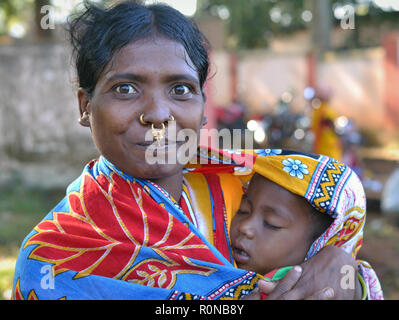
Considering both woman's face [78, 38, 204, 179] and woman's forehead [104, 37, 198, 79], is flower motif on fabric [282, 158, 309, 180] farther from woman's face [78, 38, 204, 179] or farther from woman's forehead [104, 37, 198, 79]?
woman's forehead [104, 37, 198, 79]

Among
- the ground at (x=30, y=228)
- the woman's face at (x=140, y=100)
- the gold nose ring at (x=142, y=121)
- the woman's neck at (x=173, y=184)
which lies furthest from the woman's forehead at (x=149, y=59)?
the ground at (x=30, y=228)

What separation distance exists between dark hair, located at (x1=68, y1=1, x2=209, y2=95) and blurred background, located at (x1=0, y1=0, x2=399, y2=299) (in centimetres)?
20

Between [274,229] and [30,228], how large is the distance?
15.1 ft

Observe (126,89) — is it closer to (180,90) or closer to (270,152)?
(180,90)

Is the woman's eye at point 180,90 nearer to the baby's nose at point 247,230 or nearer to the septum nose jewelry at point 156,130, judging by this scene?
the septum nose jewelry at point 156,130

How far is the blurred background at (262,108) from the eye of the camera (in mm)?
5645

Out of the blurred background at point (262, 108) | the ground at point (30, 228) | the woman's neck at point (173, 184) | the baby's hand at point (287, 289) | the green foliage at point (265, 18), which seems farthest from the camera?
the green foliage at point (265, 18)

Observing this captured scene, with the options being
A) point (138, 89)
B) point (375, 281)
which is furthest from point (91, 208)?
point (375, 281)

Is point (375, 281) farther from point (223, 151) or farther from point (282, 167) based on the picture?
point (223, 151)

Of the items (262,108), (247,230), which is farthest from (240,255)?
(262,108)

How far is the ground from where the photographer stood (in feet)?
14.6

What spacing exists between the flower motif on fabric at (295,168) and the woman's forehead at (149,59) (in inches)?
19.5

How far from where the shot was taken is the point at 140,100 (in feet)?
4.74
